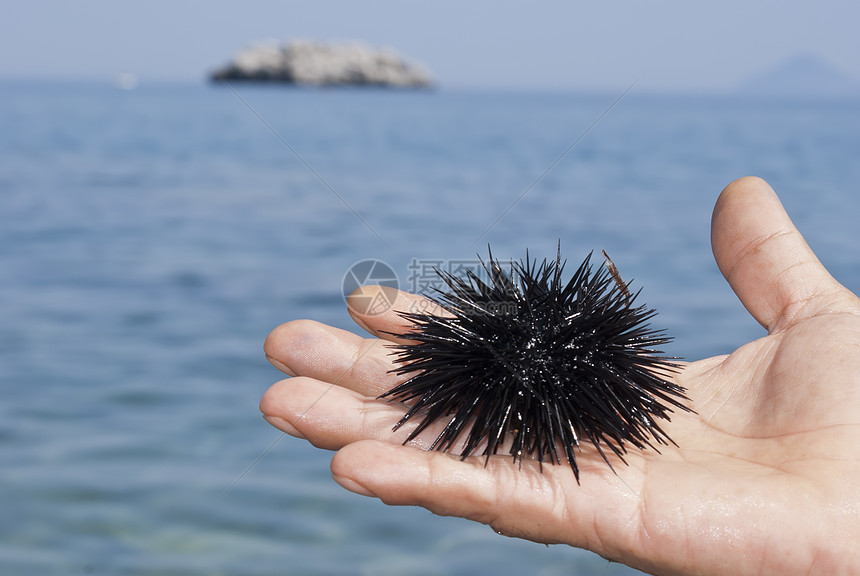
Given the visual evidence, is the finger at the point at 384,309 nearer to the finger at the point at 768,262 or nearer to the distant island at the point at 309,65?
the finger at the point at 768,262

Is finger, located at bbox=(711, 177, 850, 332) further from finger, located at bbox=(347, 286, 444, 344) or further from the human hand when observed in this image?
finger, located at bbox=(347, 286, 444, 344)

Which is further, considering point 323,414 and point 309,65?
point 309,65

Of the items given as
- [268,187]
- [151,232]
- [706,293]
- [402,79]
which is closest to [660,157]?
[268,187]

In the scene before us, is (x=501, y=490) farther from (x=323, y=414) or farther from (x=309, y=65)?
(x=309, y=65)

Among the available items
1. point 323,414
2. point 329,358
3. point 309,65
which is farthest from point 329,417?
point 309,65

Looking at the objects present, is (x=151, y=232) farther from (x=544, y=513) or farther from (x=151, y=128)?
(x=151, y=128)

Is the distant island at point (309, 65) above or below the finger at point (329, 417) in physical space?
above

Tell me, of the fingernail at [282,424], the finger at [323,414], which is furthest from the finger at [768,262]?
the fingernail at [282,424]
